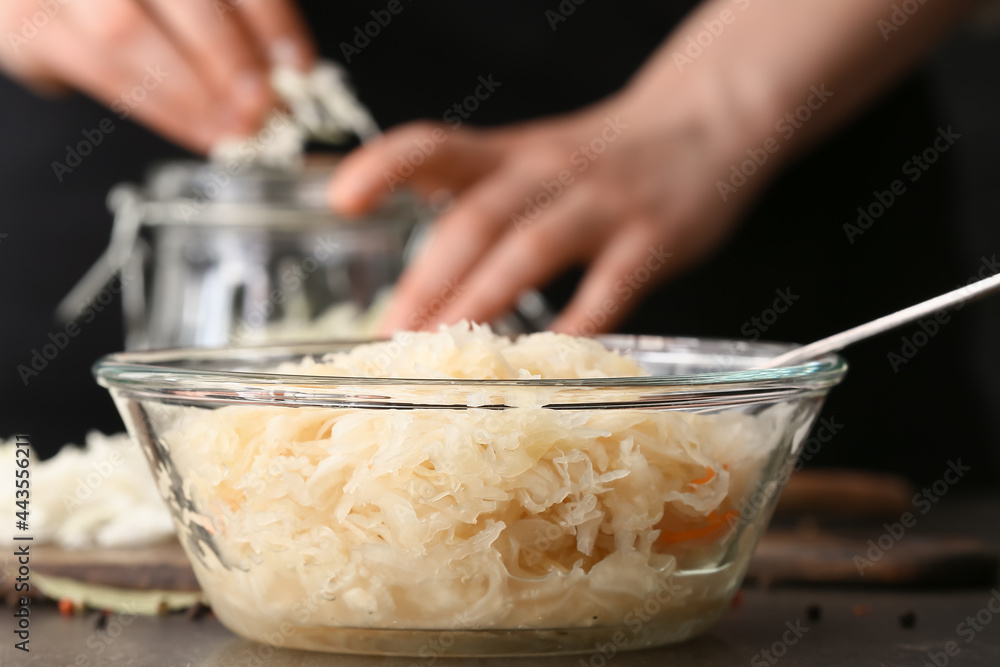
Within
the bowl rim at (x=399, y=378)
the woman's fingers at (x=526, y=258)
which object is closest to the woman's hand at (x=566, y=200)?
the woman's fingers at (x=526, y=258)

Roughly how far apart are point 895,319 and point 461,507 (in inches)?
→ 12.6

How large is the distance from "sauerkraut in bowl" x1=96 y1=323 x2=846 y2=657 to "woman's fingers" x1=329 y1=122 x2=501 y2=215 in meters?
0.69

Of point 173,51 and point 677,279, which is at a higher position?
point 173,51

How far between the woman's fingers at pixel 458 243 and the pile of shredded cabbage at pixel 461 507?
70 cm

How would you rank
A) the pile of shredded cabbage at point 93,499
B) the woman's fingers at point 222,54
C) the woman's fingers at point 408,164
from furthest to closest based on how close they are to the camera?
the woman's fingers at point 222,54, the woman's fingers at point 408,164, the pile of shredded cabbage at point 93,499

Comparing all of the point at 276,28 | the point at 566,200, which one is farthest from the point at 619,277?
the point at 276,28

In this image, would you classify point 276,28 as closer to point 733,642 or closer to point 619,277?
point 619,277

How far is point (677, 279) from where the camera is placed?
6.13 feet

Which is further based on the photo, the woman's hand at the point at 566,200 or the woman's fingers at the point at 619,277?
the woman's fingers at the point at 619,277

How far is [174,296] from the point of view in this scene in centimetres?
144

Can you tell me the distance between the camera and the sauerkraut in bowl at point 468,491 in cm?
55

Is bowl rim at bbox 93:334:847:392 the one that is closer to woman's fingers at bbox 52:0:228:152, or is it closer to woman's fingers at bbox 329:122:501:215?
woman's fingers at bbox 329:122:501:215

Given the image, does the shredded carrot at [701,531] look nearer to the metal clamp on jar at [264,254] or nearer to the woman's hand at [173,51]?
the metal clamp on jar at [264,254]

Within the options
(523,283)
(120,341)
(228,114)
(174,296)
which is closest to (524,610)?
(523,283)
